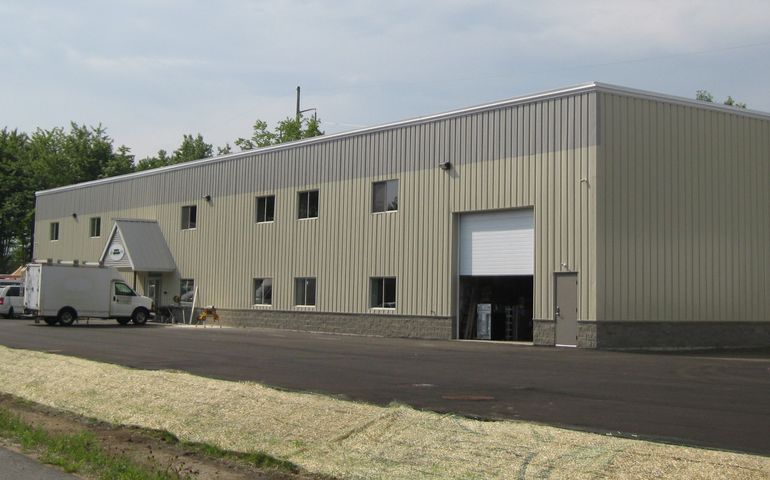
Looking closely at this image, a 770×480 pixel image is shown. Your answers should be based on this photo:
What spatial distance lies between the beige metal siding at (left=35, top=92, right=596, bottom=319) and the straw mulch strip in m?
Result: 15.9

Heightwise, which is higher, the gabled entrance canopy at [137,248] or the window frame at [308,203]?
the window frame at [308,203]

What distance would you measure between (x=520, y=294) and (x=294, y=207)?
11.2 m

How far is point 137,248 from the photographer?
44438mm

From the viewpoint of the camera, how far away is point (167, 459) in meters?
9.45

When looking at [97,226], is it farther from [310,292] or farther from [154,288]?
[310,292]

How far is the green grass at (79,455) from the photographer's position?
863cm

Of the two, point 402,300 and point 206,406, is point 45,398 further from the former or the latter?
point 402,300

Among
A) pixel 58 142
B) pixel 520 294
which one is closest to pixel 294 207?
pixel 520 294

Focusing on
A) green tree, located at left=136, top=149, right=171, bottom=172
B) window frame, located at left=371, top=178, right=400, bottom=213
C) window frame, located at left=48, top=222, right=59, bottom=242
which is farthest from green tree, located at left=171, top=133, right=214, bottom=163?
window frame, located at left=371, top=178, right=400, bottom=213

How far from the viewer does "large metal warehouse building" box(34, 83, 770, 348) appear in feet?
86.8

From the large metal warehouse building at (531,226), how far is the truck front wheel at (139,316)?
14.8 ft

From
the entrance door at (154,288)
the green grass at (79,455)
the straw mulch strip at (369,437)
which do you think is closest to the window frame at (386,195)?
the entrance door at (154,288)

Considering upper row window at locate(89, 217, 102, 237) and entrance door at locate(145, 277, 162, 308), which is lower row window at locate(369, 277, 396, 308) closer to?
entrance door at locate(145, 277, 162, 308)

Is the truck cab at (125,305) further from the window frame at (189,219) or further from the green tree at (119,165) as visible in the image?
the green tree at (119,165)
